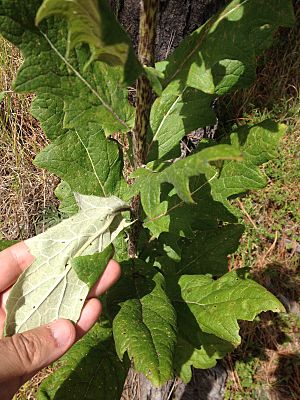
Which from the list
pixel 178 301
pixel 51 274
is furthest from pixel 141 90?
pixel 178 301

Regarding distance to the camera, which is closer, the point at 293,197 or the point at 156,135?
the point at 156,135

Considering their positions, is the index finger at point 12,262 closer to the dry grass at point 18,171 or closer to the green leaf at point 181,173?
the green leaf at point 181,173

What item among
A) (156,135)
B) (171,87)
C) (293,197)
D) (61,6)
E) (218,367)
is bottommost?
(218,367)

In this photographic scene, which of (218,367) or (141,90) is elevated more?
(141,90)

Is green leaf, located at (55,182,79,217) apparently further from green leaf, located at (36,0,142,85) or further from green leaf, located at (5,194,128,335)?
green leaf, located at (36,0,142,85)

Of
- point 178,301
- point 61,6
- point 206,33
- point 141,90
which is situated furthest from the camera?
point 178,301

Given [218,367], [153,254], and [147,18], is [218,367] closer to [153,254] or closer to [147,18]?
[153,254]

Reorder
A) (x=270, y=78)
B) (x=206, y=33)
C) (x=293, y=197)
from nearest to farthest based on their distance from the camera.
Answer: (x=206, y=33), (x=293, y=197), (x=270, y=78)

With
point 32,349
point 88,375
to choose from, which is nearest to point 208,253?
point 88,375
